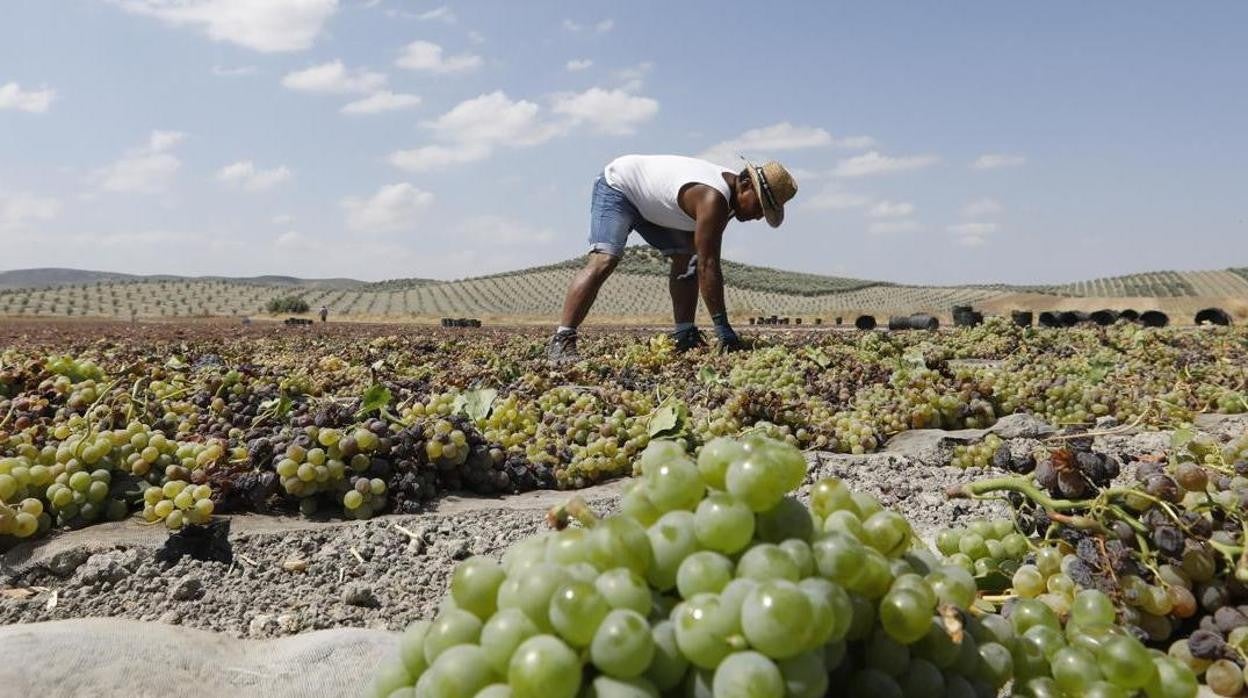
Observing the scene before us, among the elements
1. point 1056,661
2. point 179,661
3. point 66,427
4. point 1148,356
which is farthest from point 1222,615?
point 1148,356

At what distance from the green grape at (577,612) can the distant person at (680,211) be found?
6.42 m

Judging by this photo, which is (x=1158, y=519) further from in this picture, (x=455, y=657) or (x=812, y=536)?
(x=455, y=657)


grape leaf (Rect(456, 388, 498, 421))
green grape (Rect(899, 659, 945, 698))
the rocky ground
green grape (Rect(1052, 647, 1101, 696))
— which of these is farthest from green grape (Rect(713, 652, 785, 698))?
grape leaf (Rect(456, 388, 498, 421))

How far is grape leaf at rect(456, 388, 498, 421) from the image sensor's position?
4.22 meters

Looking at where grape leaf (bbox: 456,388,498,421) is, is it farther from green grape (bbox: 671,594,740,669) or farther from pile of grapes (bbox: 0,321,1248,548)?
green grape (bbox: 671,594,740,669)

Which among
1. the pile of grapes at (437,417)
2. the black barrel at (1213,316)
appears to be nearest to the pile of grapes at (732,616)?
the pile of grapes at (437,417)

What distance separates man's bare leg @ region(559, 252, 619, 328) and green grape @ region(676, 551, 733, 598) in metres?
6.72

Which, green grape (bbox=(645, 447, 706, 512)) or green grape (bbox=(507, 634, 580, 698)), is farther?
green grape (bbox=(645, 447, 706, 512))

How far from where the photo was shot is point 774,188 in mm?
7852

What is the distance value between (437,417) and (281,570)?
4.77 ft

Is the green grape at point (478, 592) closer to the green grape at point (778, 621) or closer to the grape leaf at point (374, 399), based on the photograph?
the green grape at point (778, 621)

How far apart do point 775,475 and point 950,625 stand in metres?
0.29

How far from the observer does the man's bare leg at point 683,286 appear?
8.36 meters

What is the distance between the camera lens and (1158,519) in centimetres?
168
